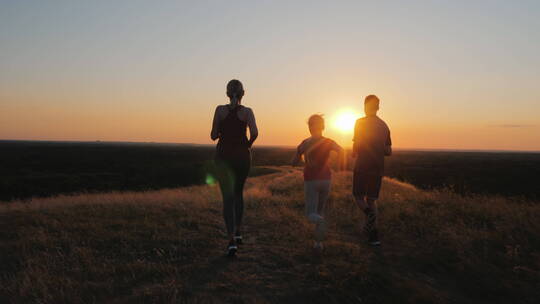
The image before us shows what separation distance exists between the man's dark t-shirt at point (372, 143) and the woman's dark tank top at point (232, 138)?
1.85 meters

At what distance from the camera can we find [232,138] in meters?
4.14

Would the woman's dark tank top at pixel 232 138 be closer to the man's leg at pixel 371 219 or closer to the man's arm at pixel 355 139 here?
the man's arm at pixel 355 139

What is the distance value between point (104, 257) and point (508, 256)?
5257 millimetres

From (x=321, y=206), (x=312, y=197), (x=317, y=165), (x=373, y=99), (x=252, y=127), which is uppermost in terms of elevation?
(x=373, y=99)

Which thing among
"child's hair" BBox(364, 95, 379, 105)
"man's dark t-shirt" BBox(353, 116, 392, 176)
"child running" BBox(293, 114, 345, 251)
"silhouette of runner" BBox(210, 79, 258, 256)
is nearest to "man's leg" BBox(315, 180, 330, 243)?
"child running" BBox(293, 114, 345, 251)

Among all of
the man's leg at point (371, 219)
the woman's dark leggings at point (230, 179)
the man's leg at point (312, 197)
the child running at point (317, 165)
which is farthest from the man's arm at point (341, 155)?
the woman's dark leggings at point (230, 179)

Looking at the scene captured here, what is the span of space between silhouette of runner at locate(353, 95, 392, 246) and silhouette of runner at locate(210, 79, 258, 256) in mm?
1719

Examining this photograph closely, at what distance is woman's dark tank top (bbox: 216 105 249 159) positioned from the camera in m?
4.13

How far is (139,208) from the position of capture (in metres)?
7.26

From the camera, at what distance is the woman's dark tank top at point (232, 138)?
413cm

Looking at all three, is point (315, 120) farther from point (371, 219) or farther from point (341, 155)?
point (371, 219)

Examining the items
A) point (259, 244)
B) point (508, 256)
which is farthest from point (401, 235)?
point (259, 244)

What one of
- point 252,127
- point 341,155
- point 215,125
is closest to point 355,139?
point 341,155

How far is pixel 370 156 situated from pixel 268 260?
2109mm
